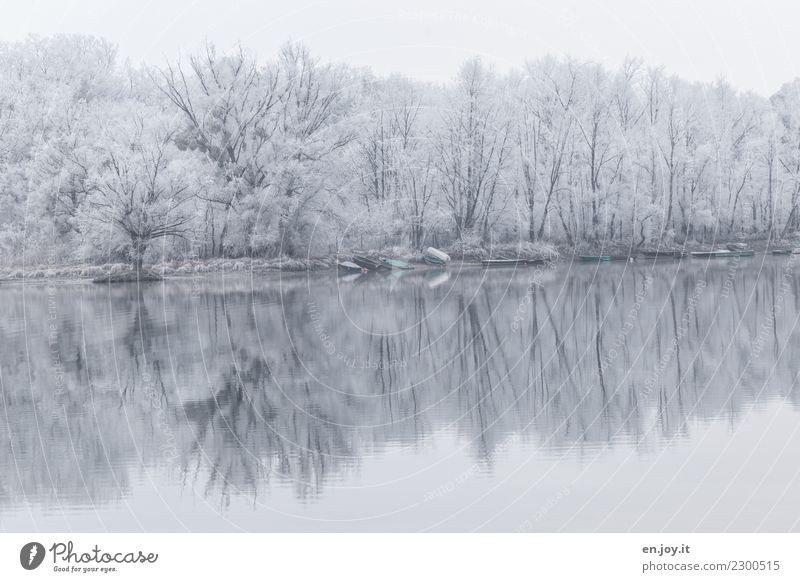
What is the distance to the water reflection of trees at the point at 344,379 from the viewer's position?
1341 centimetres

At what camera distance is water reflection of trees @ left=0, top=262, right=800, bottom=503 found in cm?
1341

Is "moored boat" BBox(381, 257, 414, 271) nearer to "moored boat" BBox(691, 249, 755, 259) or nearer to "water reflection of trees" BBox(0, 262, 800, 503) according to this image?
"moored boat" BBox(691, 249, 755, 259)

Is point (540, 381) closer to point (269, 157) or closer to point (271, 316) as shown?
point (271, 316)

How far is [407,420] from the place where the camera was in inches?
603

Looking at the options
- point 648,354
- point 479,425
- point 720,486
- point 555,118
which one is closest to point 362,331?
point 648,354

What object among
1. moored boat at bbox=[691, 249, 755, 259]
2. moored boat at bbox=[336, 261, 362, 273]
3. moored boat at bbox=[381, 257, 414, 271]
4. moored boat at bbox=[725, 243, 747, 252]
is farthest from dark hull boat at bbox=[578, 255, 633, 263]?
moored boat at bbox=[336, 261, 362, 273]

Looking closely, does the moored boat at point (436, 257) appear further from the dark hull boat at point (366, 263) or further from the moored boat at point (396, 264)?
the dark hull boat at point (366, 263)

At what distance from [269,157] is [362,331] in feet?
96.8

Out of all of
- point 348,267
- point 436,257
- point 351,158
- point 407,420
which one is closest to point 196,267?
point 348,267

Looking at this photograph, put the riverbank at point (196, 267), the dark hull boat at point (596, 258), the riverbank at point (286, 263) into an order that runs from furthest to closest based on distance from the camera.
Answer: the dark hull boat at point (596, 258) < the riverbank at point (286, 263) < the riverbank at point (196, 267)

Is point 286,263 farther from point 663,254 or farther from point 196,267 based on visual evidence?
point 663,254

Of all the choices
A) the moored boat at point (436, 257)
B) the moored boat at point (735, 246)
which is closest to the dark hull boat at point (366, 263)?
the moored boat at point (436, 257)
